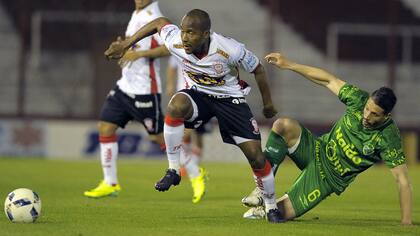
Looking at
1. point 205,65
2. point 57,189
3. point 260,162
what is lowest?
point 57,189

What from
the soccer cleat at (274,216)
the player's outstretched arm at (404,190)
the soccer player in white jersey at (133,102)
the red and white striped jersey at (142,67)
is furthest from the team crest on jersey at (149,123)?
the player's outstretched arm at (404,190)

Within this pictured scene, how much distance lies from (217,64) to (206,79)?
203mm

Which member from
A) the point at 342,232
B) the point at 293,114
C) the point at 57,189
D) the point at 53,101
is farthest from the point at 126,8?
the point at 342,232

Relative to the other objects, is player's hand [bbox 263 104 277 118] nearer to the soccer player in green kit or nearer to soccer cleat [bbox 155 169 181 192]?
the soccer player in green kit

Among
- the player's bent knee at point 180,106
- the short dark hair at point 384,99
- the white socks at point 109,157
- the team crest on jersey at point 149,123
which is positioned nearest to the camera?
the short dark hair at point 384,99

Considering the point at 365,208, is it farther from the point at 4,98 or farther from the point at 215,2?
the point at 215,2

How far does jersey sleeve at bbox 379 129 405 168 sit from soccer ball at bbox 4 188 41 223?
3.23 meters

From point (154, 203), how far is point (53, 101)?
11.4 metres

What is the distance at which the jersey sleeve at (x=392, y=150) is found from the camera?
983 centimetres

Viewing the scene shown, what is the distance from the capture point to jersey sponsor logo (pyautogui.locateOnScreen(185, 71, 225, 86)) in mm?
9992

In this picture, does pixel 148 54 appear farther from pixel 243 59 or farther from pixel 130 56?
pixel 243 59

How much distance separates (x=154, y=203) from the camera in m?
12.2

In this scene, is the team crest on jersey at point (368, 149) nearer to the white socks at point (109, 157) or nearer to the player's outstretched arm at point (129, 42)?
the player's outstretched arm at point (129, 42)

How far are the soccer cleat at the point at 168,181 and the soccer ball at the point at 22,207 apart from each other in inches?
44.6
